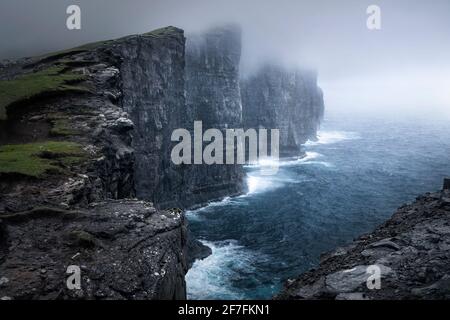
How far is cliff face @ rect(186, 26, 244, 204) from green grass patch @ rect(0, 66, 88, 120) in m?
51.1

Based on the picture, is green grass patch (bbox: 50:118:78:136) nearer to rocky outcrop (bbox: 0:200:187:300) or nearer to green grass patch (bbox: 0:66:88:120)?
green grass patch (bbox: 0:66:88:120)

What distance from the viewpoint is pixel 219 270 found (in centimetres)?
4850

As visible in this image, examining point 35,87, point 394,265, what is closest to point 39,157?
point 35,87

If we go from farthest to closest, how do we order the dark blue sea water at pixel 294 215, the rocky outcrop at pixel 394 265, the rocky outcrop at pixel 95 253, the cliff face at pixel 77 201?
the dark blue sea water at pixel 294 215 < the rocky outcrop at pixel 394 265 < the cliff face at pixel 77 201 < the rocky outcrop at pixel 95 253

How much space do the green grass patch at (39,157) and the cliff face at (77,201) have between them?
0.05 meters

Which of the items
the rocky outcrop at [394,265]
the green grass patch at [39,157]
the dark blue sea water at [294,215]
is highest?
the green grass patch at [39,157]

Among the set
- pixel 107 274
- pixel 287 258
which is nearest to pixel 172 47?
pixel 287 258

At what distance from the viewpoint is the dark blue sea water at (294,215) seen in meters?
47.2

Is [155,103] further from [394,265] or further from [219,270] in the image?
[394,265]

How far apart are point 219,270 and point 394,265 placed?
35.1 metres

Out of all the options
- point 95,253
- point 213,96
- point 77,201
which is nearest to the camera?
point 95,253

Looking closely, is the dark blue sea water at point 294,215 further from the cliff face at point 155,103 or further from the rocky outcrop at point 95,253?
the rocky outcrop at point 95,253

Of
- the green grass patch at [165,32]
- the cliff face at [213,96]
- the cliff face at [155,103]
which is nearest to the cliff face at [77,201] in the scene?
the cliff face at [155,103]

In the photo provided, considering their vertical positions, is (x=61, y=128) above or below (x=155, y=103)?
below
